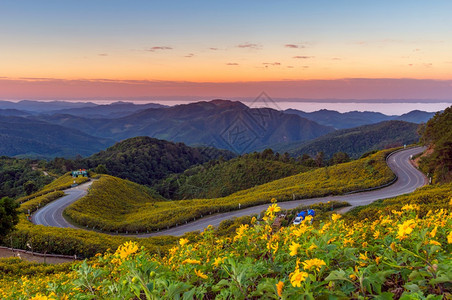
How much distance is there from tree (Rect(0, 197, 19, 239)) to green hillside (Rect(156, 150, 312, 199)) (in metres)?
39.7

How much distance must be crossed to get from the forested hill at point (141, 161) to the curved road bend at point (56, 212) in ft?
100

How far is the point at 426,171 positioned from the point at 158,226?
3050cm

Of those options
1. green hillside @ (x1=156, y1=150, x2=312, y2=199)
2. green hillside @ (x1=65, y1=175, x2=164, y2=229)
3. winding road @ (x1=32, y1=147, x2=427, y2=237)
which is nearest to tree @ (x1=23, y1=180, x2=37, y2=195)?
green hillside @ (x1=65, y1=175, x2=164, y2=229)

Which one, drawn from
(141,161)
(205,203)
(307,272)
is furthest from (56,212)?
(141,161)

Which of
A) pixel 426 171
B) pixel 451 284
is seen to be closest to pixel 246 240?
pixel 451 284

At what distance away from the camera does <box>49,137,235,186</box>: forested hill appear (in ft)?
272

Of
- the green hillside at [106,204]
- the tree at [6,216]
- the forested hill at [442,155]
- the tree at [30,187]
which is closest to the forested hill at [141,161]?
the tree at [30,187]

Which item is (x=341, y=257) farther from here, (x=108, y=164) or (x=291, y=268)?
(x=108, y=164)

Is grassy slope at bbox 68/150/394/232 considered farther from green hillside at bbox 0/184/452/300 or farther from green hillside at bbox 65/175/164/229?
→ green hillside at bbox 0/184/452/300

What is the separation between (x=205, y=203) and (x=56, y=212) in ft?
57.4

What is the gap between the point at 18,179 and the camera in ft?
210

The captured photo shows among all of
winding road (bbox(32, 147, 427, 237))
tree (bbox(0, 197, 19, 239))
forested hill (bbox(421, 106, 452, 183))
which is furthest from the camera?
winding road (bbox(32, 147, 427, 237))

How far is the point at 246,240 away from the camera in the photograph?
3.04 metres

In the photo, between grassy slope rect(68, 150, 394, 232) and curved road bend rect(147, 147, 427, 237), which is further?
grassy slope rect(68, 150, 394, 232)
